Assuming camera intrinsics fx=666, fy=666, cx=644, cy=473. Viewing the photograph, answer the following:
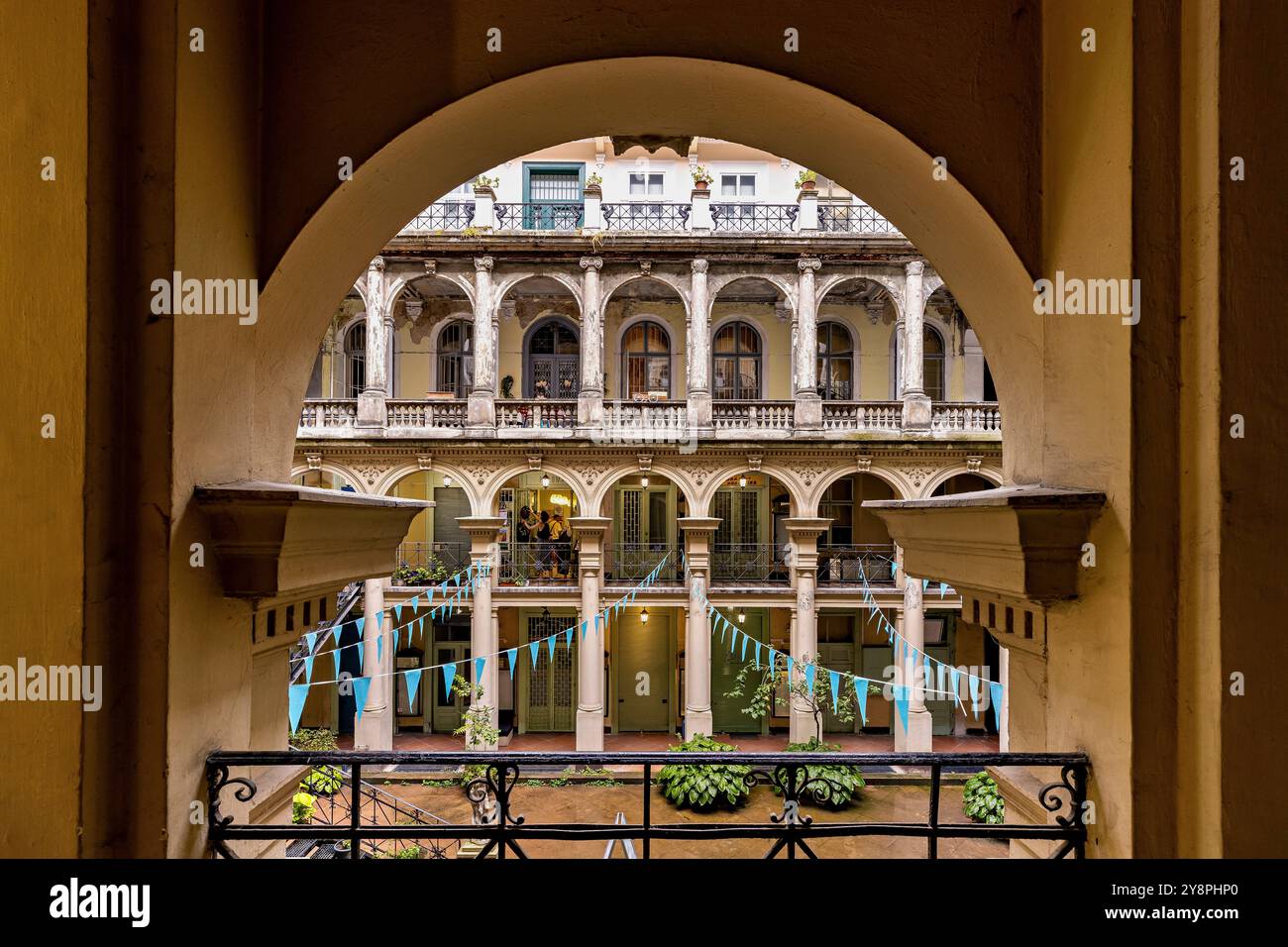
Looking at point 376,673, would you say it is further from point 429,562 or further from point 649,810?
point 649,810

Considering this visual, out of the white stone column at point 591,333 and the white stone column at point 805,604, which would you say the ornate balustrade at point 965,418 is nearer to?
the white stone column at point 805,604

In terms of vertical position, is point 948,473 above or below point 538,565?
above

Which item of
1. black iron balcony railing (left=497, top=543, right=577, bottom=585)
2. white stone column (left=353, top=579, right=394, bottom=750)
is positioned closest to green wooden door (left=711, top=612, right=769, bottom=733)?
black iron balcony railing (left=497, top=543, right=577, bottom=585)

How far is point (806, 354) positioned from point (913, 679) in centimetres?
828

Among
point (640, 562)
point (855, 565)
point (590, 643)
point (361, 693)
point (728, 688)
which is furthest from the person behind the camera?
point (728, 688)

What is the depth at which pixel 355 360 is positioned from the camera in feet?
61.3

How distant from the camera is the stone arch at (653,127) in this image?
2420 mm

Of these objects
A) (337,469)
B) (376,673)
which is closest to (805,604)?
(376,673)

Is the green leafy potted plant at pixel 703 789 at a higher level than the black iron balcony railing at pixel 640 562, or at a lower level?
lower

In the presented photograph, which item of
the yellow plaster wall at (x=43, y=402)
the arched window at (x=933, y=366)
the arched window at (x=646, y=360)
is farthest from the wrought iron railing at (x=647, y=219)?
the yellow plaster wall at (x=43, y=402)

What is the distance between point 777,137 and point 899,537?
1796mm

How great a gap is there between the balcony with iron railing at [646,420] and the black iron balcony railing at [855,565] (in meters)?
3.44
